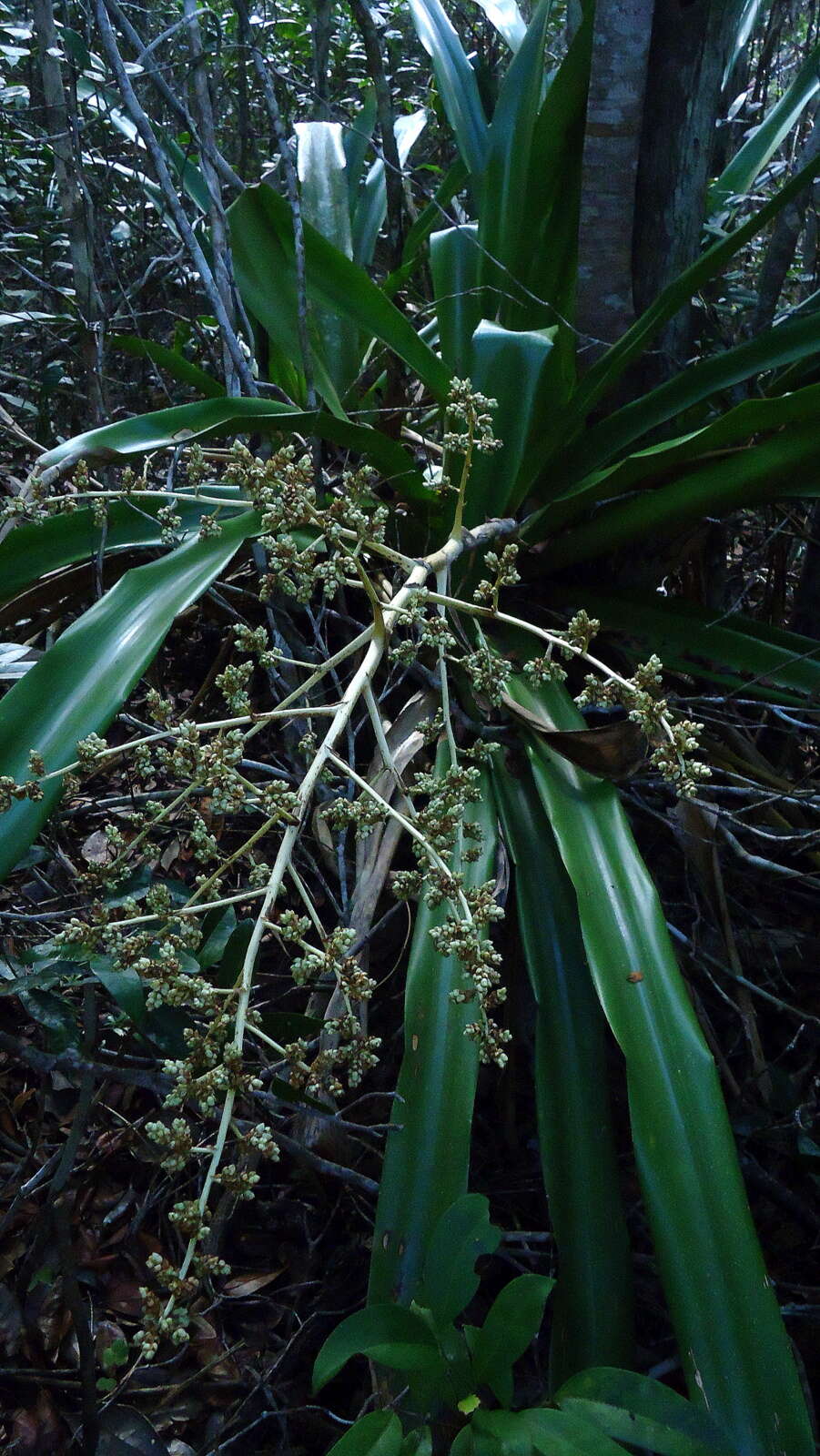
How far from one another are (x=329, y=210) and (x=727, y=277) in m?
0.87

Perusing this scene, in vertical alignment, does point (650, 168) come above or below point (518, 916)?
above

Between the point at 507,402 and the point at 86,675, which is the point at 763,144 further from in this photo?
the point at 86,675

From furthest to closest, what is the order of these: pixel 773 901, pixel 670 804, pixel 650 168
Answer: pixel 650 168, pixel 773 901, pixel 670 804

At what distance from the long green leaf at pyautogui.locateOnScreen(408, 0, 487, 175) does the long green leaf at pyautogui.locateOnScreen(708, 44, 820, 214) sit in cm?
48

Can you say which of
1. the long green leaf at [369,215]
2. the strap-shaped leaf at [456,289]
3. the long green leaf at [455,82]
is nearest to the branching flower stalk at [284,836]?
the strap-shaped leaf at [456,289]

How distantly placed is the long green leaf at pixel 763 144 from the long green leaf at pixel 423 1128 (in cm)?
170

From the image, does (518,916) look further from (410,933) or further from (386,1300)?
(386,1300)

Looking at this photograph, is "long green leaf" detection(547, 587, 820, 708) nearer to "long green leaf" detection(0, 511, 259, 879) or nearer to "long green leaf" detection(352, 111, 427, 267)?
"long green leaf" detection(0, 511, 259, 879)

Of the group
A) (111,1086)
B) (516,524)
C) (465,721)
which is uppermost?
(516,524)

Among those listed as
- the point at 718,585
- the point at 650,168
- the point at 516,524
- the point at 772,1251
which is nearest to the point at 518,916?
the point at 772,1251

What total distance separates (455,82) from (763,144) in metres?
0.66

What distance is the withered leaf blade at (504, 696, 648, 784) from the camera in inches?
43.6

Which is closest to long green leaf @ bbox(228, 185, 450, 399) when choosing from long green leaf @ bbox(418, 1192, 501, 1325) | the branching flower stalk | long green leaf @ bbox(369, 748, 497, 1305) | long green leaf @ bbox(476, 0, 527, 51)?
the branching flower stalk

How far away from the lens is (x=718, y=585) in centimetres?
182
